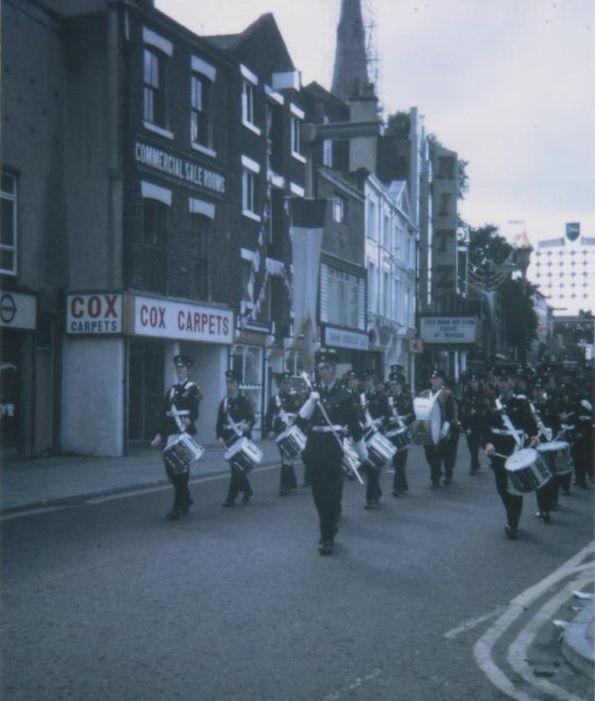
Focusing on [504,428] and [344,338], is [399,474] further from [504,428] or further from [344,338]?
[344,338]

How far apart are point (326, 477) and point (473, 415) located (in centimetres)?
921

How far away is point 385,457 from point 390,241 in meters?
34.5

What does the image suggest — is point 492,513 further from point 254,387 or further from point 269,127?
point 269,127

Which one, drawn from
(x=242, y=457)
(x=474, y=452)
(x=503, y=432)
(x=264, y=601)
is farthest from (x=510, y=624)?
(x=474, y=452)

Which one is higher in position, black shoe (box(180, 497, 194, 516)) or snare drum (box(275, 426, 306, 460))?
snare drum (box(275, 426, 306, 460))

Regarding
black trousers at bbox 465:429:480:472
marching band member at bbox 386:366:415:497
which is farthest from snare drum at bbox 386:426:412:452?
black trousers at bbox 465:429:480:472

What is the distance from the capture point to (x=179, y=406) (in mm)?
→ 12172

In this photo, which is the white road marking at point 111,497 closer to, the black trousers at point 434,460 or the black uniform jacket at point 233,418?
the black uniform jacket at point 233,418

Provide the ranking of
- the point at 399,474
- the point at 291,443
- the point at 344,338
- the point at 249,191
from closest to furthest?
the point at 291,443
the point at 399,474
the point at 249,191
the point at 344,338

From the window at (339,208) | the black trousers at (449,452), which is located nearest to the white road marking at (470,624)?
the black trousers at (449,452)

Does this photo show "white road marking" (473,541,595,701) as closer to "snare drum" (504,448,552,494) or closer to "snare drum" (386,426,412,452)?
"snare drum" (504,448,552,494)

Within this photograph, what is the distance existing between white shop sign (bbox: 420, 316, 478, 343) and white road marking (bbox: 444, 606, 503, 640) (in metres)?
36.9

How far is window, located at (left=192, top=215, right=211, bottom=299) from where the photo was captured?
2480 centimetres

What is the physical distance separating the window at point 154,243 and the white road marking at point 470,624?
16.4 m
